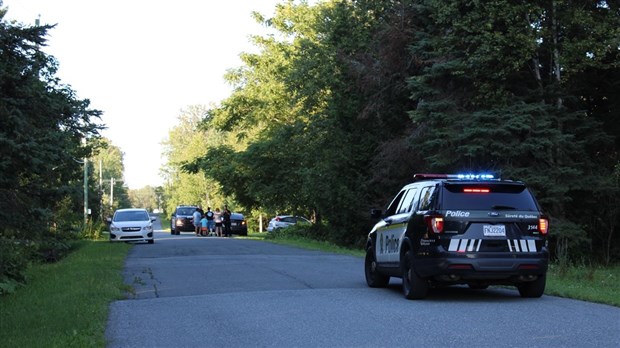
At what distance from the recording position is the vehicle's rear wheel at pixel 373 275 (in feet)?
43.4

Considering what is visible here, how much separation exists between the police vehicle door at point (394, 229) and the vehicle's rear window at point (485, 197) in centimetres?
98

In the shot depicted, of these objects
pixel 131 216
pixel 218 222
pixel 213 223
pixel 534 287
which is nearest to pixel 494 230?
pixel 534 287

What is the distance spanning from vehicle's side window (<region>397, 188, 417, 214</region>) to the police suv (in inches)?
27.6

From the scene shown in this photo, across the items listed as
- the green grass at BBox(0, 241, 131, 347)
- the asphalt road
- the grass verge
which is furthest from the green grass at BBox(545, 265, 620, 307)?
the green grass at BBox(0, 241, 131, 347)

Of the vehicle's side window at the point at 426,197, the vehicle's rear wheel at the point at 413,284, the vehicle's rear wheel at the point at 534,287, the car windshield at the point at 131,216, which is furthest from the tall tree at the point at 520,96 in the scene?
the car windshield at the point at 131,216

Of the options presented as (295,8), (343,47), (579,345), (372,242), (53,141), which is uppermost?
(295,8)

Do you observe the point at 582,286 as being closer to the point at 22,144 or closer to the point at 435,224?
the point at 435,224

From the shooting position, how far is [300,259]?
2152 centimetres

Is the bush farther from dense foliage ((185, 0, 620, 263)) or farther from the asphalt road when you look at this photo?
dense foliage ((185, 0, 620, 263))

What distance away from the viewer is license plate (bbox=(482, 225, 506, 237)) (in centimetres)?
1076

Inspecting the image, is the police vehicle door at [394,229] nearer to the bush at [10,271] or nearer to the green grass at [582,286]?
the green grass at [582,286]

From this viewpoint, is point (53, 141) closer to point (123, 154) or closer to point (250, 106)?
point (250, 106)

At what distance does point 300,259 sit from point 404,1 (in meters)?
13.2

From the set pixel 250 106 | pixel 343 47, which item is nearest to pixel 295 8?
pixel 250 106
